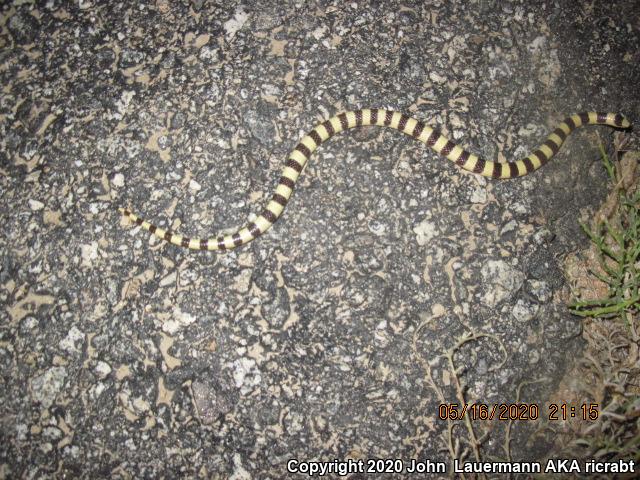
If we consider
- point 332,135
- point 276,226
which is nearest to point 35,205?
point 276,226

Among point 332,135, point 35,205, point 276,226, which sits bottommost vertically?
point 276,226

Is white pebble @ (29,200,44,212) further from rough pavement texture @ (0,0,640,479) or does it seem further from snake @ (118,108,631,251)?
snake @ (118,108,631,251)

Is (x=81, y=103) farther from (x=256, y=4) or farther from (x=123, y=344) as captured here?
(x=123, y=344)

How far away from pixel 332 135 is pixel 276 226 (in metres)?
0.90

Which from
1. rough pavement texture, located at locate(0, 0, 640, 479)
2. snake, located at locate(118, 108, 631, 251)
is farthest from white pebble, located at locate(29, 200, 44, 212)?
snake, located at locate(118, 108, 631, 251)

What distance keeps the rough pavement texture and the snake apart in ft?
0.27

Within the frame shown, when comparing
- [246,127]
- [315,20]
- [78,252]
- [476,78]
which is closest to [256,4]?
[315,20]

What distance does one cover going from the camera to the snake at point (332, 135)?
3.23 m

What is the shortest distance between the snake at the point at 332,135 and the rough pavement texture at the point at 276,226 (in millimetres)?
81

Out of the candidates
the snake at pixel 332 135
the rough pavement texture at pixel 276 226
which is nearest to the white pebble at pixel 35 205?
the rough pavement texture at pixel 276 226

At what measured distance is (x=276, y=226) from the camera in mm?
3281

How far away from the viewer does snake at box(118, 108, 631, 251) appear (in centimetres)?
323

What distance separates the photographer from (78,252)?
129 inches

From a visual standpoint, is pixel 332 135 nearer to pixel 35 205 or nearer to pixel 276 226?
Answer: pixel 276 226
